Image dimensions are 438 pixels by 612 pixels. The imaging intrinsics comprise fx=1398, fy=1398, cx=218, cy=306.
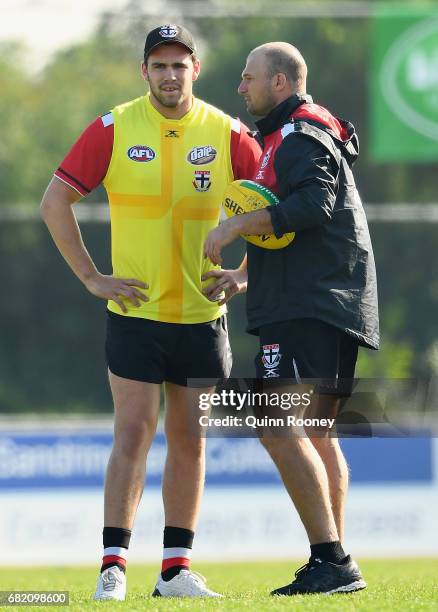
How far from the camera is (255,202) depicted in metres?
5.06

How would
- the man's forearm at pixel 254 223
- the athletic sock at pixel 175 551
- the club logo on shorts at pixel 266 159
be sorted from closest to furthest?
the man's forearm at pixel 254 223
the club logo on shorts at pixel 266 159
the athletic sock at pixel 175 551

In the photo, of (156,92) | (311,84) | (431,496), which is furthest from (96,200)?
(156,92)

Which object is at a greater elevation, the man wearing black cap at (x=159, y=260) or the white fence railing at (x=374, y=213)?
the white fence railing at (x=374, y=213)

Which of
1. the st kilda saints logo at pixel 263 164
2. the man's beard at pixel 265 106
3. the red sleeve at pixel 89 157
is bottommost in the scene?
the st kilda saints logo at pixel 263 164

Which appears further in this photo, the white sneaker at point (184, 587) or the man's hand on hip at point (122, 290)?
the man's hand on hip at point (122, 290)

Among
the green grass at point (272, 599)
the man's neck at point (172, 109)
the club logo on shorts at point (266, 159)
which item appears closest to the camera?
the green grass at point (272, 599)

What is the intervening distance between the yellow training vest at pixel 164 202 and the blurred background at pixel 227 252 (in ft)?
17.8

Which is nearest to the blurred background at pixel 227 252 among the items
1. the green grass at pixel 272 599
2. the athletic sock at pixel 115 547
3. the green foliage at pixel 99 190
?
the green foliage at pixel 99 190

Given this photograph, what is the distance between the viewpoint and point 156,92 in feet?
17.9

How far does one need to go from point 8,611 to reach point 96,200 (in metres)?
13.8

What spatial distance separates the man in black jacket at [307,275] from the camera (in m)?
4.98

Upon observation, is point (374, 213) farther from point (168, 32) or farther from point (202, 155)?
point (168, 32)

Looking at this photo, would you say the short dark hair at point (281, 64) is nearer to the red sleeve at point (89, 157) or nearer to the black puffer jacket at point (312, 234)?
the black puffer jacket at point (312, 234)

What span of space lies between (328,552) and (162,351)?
3.33 feet
